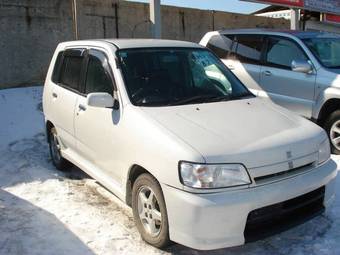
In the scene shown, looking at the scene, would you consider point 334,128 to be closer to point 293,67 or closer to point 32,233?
point 293,67

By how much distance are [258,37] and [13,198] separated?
4.82m

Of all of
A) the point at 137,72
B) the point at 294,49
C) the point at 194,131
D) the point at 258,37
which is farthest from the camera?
the point at 258,37

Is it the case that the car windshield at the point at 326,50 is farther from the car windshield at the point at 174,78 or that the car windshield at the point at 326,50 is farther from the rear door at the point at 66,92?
A: the rear door at the point at 66,92

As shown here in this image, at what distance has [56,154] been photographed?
6.05m

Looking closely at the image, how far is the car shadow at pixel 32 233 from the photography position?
3.90 metres

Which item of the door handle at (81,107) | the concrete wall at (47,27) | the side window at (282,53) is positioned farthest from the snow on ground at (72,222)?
the concrete wall at (47,27)

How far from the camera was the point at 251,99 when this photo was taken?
4.68 m

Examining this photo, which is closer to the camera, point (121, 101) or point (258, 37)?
point (121, 101)

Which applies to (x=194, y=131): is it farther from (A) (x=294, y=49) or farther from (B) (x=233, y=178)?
(A) (x=294, y=49)

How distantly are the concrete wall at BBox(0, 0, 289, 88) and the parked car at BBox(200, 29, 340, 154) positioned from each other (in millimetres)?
4482

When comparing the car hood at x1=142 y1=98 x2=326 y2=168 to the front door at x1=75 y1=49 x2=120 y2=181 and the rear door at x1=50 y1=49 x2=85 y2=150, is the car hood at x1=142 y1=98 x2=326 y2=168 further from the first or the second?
the rear door at x1=50 y1=49 x2=85 y2=150

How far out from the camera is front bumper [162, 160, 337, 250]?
3285 millimetres

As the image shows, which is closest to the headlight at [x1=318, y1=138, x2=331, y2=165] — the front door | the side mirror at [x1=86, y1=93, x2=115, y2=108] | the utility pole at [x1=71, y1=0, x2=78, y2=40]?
the front door

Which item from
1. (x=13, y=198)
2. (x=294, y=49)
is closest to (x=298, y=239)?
(x=13, y=198)
